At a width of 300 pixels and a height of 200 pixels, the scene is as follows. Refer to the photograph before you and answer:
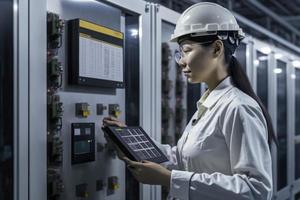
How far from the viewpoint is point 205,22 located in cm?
135

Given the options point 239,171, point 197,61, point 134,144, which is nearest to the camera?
point 239,171

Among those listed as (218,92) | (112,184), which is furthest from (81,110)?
(218,92)

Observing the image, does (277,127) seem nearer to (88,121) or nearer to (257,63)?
(257,63)

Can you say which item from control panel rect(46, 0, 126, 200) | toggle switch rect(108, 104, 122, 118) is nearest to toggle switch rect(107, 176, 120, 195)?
control panel rect(46, 0, 126, 200)

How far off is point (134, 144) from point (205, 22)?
51 cm

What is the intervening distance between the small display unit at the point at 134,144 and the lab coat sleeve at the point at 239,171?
0.18 m

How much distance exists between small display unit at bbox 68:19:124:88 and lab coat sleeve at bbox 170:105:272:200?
0.51 metres

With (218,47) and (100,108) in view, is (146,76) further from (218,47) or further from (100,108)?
(218,47)

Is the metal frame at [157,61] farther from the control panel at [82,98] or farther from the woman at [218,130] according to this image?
the woman at [218,130]

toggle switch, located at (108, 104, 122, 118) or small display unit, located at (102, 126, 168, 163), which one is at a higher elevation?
toggle switch, located at (108, 104, 122, 118)

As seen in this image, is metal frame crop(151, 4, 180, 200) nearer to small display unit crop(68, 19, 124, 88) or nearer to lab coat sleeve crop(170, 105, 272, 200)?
small display unit crop(68, 19, 124, 88)

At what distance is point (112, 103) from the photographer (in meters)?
1.63

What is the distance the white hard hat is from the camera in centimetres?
132

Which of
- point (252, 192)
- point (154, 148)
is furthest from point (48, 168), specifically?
point (252, 192)
